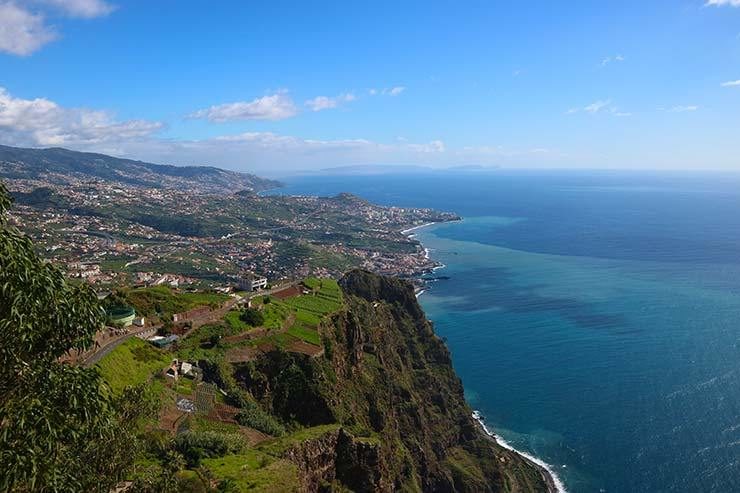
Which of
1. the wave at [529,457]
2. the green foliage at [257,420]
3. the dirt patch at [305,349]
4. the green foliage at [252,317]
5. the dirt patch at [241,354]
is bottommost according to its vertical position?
the wave at [529,457]

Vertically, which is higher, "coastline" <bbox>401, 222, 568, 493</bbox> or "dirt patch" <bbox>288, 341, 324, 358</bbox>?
"dirt patch" <bbox>288, 341, 324, 358</bbox>

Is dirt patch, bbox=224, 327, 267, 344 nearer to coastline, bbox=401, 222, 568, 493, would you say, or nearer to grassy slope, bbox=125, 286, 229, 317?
grassy slope, bbox=125, 286, 229, 317

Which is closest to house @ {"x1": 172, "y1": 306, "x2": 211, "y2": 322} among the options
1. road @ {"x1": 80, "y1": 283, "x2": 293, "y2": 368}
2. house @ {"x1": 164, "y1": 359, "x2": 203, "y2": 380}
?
road @ {"x1": 80, "y1": 283, "x2": 293, "y2": 368}

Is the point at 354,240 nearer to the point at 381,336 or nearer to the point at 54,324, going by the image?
the point at 381,336

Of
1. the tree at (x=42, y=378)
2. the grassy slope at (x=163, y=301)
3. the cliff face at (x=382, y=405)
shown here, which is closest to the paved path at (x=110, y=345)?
the grassy slope at (x=163, y=301)

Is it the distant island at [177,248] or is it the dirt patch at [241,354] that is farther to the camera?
the distant island at [177,248]

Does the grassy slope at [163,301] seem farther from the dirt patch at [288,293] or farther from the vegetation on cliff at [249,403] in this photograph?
the dirt patch at [288,293]
